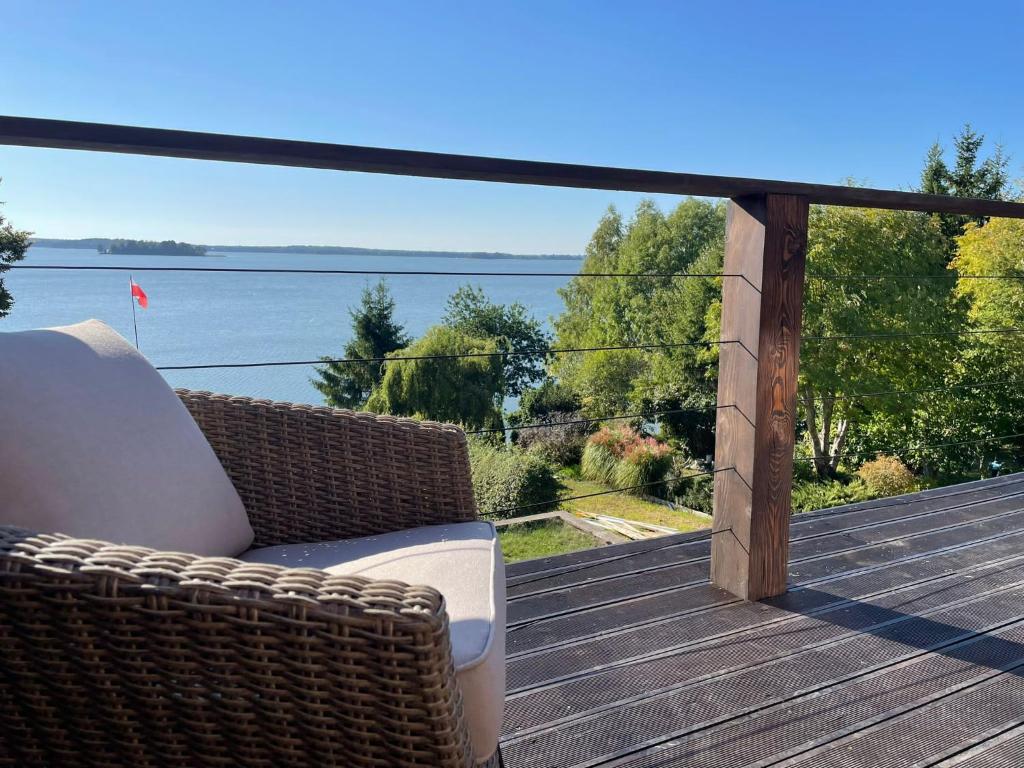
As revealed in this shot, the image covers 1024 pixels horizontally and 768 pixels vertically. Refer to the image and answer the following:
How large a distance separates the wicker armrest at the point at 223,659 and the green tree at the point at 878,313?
15502mm

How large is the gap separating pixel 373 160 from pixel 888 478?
45.2ft

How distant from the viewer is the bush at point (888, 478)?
13359 mm

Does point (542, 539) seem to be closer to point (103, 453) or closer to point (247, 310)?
point (103, 453)

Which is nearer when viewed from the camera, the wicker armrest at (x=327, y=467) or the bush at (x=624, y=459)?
the wicker armrest at (x=327, y=467)

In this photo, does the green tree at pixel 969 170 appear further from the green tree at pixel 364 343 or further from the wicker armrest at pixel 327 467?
the wicker armrest at pixel 327 467

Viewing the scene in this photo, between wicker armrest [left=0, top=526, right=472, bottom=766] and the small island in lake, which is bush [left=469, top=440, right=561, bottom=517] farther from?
wicker armrest [left=0, top=526, right=472, bottom=766]

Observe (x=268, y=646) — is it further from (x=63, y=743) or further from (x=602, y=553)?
(x=602, y=553)

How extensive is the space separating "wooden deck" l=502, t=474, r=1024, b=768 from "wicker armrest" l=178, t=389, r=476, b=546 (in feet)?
1.44

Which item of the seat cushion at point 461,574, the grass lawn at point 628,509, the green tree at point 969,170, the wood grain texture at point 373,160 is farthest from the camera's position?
the green tree at point 969,170

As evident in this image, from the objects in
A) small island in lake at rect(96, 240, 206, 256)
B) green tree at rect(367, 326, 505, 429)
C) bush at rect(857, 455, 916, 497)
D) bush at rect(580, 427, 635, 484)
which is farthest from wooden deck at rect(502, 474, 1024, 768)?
green tree at rect(367, 326, 505, 429)

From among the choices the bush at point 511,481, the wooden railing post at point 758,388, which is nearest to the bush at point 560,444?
the bush at point 511,481

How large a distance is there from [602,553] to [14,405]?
62.2 inches

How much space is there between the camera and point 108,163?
38.2 metres

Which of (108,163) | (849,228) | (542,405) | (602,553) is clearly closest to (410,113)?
(108,163)
